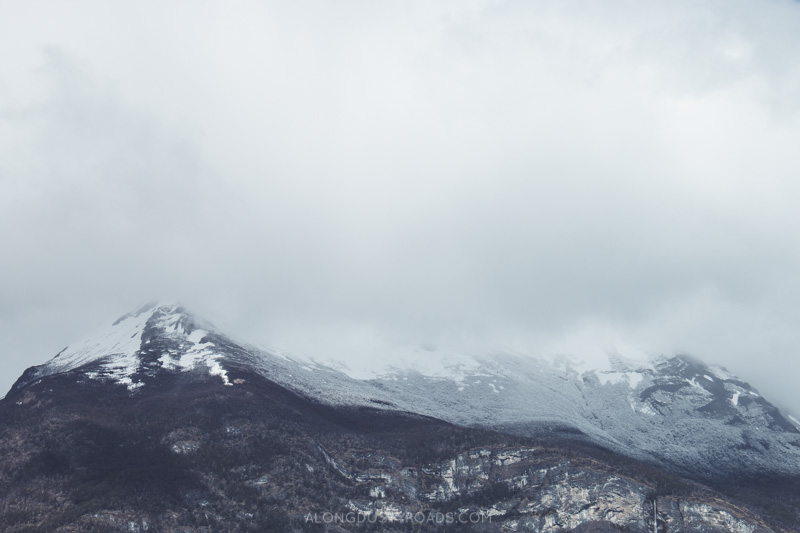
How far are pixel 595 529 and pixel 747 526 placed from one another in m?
44.3

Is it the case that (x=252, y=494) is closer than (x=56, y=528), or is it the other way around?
(x=56, y=528)

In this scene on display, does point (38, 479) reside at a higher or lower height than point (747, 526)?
lower

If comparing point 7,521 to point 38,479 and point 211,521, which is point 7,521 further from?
point 211,521

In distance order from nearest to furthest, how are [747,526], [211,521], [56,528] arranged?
[56,528]
[211,521]
[747,526]

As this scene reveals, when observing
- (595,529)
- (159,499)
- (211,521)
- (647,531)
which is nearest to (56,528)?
(159,499)

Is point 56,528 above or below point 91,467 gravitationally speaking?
below

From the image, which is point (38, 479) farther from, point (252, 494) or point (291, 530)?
point (291, 530)

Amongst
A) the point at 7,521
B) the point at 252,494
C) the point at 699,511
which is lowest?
Result: the point at 7,521

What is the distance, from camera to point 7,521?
16362 centimetres

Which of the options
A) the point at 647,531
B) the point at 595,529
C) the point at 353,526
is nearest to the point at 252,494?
the point at 353,526

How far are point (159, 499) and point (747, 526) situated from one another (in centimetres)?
17146

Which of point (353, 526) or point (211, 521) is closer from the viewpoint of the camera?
point (211, 521)

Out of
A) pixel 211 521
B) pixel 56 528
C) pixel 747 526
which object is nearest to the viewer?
pixel 56 528

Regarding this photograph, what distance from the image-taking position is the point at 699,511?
651ft
